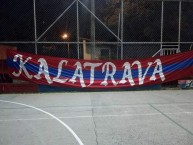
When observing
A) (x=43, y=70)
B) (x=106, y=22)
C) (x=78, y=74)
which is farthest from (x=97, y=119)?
(x=106, y=22)

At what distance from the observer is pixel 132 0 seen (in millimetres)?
23781

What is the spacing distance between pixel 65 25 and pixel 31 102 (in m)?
13.4

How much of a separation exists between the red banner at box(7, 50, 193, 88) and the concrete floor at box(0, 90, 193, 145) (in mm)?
862

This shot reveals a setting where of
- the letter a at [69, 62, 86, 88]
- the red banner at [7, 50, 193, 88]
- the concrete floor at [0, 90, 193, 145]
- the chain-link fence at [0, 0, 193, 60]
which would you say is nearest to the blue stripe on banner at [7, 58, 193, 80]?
the red banner at [7, 50, 193, 88]

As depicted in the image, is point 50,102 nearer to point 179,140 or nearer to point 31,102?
point 31,102

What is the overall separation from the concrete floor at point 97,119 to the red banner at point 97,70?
0.86 meters

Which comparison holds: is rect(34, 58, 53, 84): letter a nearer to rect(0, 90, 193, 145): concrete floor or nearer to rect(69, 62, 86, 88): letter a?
rect(0, 90, 193, 145): concrete floor

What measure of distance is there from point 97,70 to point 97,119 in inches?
217

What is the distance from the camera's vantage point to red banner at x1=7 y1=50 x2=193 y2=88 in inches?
553

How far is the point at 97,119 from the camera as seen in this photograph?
9016 millimetres

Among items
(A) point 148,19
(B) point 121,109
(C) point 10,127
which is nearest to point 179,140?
(B) point 121,109

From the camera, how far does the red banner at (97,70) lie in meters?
14.0

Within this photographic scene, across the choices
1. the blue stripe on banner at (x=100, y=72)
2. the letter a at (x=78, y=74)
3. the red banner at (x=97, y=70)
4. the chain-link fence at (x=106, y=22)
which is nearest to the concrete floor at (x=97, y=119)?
the letter a at (x=78, y=74)

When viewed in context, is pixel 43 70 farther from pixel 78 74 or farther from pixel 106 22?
pixel 106 22
